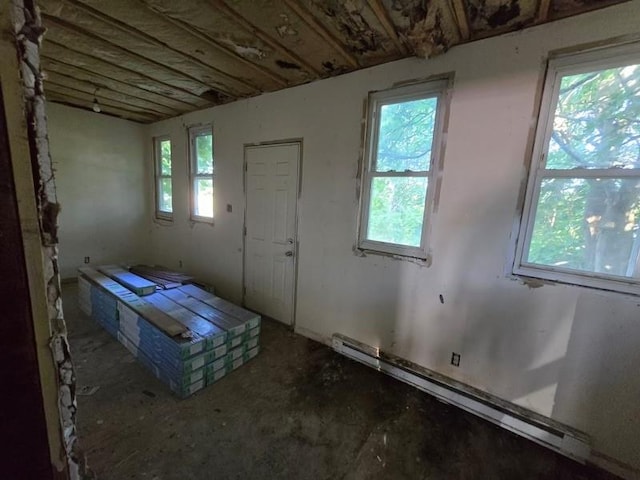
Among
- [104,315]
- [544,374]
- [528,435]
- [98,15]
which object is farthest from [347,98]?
[104,315]

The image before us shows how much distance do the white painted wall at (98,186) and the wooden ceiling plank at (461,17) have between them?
4.77 meters

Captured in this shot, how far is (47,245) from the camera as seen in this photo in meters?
0.41

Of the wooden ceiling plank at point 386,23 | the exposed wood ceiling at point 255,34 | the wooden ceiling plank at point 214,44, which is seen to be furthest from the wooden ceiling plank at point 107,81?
the wooden ceiling plank at point 386,23

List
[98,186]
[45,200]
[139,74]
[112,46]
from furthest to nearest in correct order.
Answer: [98,186] < [139,74] < [112,46] < [45,200]

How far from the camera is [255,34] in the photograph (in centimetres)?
189

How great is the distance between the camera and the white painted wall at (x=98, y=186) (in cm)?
383

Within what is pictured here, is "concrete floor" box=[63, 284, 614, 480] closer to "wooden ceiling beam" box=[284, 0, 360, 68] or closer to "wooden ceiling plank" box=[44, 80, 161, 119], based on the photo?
"wooden ceiling beam" box=[284, 0, 360, 68]

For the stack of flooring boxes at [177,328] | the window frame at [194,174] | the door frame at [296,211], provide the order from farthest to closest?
the window frame at [194,174], the door frame at [296,211], the stack of flooring boxes at [177,328]

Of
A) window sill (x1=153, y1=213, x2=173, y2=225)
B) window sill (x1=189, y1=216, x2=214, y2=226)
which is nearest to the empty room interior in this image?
window sill (x1=189, y1=216, x2=214, y2=226)

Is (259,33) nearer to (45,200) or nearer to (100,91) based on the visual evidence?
(45,200)

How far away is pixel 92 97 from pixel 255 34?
285 centimetres

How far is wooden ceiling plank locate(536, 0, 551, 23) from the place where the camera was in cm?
146

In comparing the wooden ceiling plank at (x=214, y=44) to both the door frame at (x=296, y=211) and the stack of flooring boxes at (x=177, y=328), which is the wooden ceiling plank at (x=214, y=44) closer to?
the door frame at (x=296, y=211)

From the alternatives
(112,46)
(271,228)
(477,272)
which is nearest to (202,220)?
(271,228)
